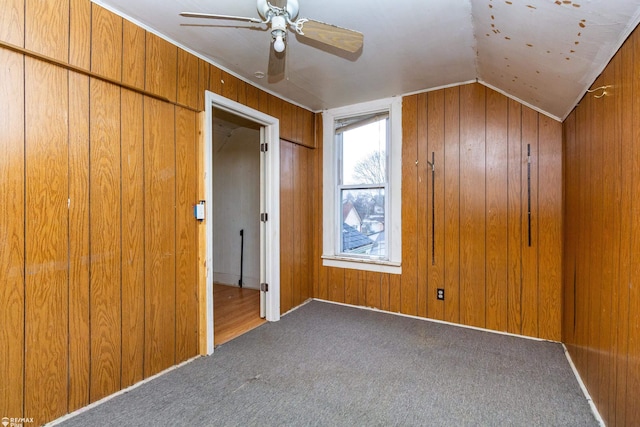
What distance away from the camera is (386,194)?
3.52 meters

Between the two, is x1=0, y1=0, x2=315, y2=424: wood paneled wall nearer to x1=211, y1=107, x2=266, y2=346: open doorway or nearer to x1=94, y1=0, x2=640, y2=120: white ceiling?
x1=94, y1=0, x2=640, y2=120: white ceiling

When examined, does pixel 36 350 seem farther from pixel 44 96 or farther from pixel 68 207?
pixel 44 96

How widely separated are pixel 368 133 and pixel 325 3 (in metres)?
1.94

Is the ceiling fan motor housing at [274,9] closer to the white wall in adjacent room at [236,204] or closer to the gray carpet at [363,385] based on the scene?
the gray carpet at [363,385]

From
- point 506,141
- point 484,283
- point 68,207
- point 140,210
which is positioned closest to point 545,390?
point 484,283

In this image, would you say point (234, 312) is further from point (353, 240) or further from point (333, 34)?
point (333, 34)

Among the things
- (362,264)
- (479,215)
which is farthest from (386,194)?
(479,215)

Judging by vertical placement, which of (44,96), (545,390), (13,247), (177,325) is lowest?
(545,390)

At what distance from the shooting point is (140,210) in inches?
81.8

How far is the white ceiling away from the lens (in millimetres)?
1566

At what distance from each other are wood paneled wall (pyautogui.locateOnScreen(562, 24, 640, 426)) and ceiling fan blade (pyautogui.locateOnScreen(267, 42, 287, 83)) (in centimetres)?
205

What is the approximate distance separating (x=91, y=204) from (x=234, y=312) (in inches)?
81.6

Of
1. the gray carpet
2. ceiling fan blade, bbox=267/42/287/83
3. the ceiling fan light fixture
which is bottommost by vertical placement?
the gray carpet

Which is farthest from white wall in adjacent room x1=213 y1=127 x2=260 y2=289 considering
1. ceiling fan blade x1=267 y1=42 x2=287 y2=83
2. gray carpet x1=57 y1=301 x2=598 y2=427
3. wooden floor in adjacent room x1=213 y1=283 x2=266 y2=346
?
gray carpet x1=57 y1=301 x2=598 y2=427
